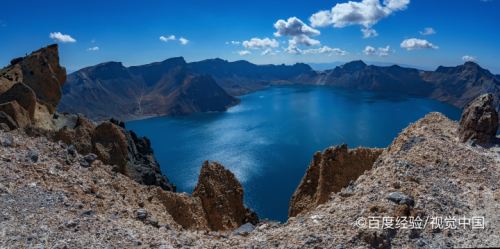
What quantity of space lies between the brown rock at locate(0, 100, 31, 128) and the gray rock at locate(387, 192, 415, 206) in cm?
2794

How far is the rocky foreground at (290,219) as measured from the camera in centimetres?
1408

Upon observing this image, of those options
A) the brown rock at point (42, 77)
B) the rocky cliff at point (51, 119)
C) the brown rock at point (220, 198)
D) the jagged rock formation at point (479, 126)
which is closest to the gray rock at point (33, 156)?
the rocky cliff at point (51, 119)

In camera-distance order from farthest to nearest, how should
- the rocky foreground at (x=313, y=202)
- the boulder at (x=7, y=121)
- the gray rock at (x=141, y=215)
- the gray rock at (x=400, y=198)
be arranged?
the boulder at (x=7, y=121) → the gray rock at (x=141, y=215) → the gray rock at (x=400, y=198) → the rocky foreground at (x=313, y=202)

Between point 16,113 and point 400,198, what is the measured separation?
29.7 m

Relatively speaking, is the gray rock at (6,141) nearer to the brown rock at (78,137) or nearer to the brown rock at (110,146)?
the brown rock at (78,137)

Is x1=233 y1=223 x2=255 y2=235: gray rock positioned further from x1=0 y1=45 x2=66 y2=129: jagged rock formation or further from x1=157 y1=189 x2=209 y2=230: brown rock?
x1=0 y1=45 x2=66 y2=129: jagged rock formation

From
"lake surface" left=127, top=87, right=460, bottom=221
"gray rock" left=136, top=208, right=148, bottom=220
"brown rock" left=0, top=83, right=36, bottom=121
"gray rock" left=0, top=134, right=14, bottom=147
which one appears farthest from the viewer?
"lake surface" left=127, top=87, right=460, bottom=221

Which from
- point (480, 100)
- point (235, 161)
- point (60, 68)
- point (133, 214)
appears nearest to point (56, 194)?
point (133, 214)

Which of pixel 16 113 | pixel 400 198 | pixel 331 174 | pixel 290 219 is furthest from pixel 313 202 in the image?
pixel 16 113

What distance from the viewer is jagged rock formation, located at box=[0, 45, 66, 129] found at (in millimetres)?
36125

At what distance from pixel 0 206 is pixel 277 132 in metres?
154

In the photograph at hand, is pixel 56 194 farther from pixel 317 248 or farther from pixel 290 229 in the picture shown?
pixel 317 248

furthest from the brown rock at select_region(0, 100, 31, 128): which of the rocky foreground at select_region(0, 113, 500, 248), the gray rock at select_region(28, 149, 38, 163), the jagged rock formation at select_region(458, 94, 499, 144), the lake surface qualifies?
the lake surface

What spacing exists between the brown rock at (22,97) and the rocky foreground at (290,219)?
51.5 ft
